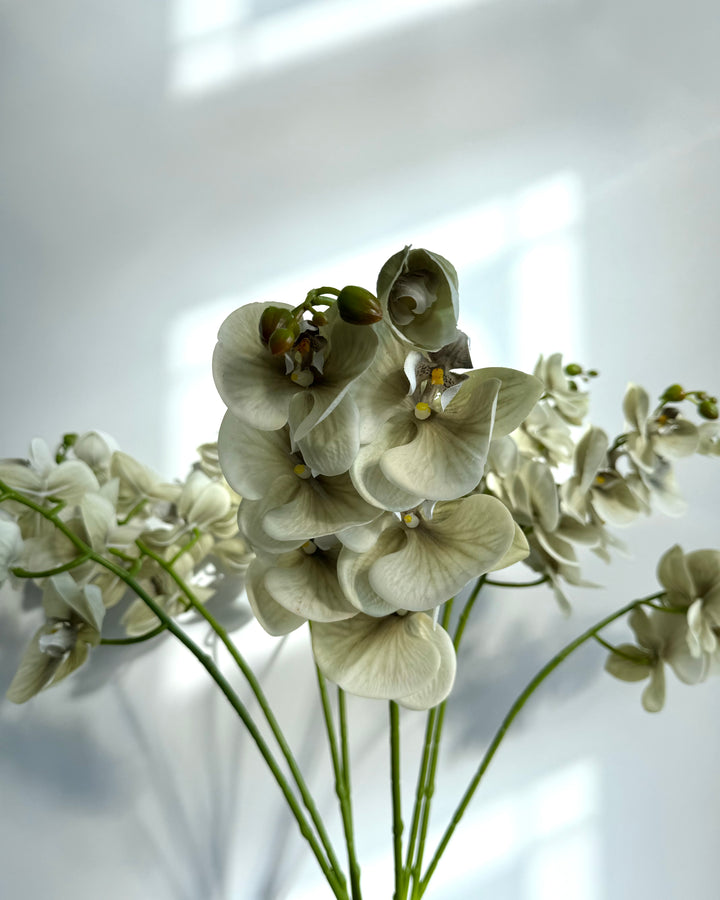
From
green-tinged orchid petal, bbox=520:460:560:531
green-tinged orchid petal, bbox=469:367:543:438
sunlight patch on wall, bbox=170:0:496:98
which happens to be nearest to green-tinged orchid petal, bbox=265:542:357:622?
green-tinged orchid petal, bbox=469:367:543:438

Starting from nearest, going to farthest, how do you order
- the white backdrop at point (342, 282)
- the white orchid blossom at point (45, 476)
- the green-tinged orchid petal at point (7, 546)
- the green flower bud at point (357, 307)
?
1. the green flower bud at point (357, 307)
2. the green-tinged orchid petal at point (7, 546)
3. the white orchid blossom at point (45, 476)
4. the white backdrop at point (342, 282)

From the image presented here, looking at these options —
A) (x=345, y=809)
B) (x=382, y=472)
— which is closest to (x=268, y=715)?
(x=345, y=809)

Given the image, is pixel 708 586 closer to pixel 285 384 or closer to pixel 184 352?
pixel 285 384

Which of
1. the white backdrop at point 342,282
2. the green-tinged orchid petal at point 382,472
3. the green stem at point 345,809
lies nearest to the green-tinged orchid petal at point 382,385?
the green-tinged orchid petal at point 382,472

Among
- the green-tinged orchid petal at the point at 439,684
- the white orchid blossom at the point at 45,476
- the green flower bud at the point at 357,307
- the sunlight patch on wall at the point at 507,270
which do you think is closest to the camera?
the green flower bud at the point at 357,307

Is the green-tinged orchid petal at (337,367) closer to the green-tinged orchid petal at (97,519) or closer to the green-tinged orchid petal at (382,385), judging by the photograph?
the green-tinged orchid petal at (382,385)

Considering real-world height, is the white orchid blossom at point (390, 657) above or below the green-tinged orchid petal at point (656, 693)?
above

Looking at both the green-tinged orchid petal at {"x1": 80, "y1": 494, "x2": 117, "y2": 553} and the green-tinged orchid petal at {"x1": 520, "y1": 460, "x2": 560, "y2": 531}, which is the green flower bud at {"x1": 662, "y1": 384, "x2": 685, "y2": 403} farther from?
the green-tinged orchid petal at {"x1": 80, "y1": 494, "x2": 117, "y2": 553}

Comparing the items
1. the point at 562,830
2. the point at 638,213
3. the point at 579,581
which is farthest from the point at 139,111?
the point at 562,830
